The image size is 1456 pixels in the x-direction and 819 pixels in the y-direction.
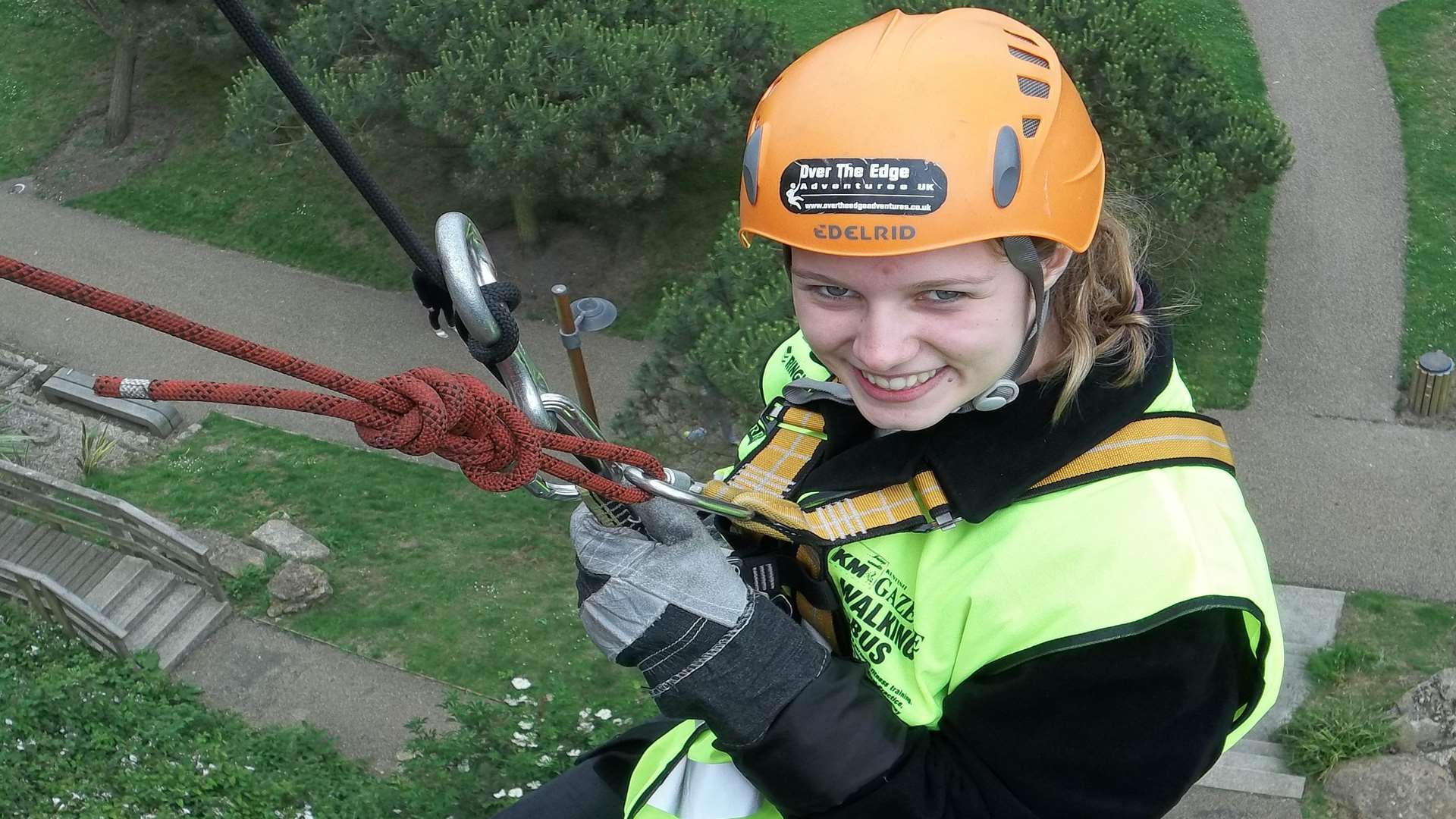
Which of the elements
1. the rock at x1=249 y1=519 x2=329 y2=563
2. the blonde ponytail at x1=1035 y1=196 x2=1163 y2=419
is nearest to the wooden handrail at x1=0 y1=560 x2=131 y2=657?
the rock at x1=249 y1=519 x2=329 y2=563

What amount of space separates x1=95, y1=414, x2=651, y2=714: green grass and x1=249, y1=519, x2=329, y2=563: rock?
0.15 meters

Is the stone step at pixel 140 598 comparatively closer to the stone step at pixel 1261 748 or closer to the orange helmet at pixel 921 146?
the stone step at pixel 1261 748

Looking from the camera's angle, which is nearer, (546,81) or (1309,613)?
(1309,613)

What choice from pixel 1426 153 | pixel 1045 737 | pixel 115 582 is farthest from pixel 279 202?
pixel 1045 737

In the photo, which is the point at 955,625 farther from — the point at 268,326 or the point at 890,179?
the point at 268,326

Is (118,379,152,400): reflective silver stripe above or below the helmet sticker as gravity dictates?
below

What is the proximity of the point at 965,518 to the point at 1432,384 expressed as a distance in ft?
37.4

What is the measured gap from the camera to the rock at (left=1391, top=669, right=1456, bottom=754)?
27.6ft

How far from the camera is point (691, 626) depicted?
107 inches

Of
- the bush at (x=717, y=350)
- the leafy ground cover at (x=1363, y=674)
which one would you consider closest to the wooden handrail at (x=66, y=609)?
the bush at (x=717, y=350)

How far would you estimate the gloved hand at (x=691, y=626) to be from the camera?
2.72 m

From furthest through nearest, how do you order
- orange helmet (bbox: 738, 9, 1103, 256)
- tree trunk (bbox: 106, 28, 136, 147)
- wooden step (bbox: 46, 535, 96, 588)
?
tree trunk (bbox: 106, 28, 136, 147), wooden step (bbox: 46, 535, 96, 588), orange helmet (bbox: 738, 9, 1103, 256)

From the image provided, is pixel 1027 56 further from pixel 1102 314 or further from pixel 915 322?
pixel 915 322

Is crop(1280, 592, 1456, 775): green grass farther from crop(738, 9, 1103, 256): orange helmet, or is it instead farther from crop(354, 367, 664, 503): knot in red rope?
crop(354, 367, 664, 503): knot in red rope
